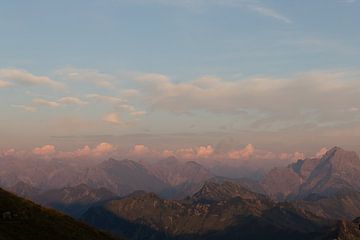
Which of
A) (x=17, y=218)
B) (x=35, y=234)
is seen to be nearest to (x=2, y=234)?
(x=35, y=234)

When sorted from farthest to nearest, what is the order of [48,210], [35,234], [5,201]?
1. [48,210]
2. [5,201]
3. [35,234]

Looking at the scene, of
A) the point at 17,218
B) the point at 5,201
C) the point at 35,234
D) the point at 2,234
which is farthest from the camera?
the point at 5,201

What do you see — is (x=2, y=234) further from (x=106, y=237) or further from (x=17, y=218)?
(x=106, y=237)

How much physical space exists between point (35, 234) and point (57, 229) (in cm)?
835

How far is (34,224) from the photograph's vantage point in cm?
7412

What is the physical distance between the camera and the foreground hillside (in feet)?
218

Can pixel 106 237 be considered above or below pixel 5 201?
below

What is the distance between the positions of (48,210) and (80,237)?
15193mm

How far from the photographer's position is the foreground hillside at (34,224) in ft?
218

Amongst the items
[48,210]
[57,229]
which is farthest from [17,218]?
[48,210]

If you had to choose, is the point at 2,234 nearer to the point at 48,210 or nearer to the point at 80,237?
the point at 80,237

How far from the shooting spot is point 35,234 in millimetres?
68125

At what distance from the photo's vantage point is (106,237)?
86.2 metres

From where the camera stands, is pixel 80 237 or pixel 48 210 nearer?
pixel 80 237
